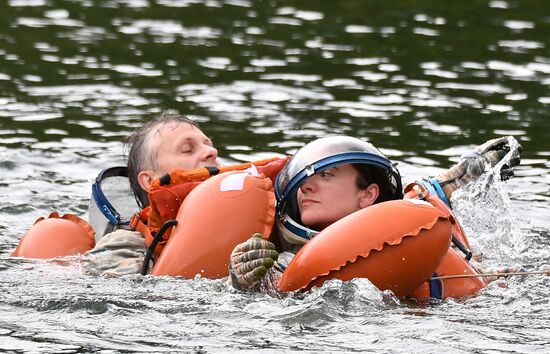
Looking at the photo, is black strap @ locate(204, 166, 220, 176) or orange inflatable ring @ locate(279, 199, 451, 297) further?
black strap @ locate(204, 166, 220, 176)

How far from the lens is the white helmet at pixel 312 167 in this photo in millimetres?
7934

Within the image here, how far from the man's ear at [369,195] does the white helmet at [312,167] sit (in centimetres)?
10

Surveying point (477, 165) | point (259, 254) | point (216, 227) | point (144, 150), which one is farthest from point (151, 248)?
point (477, 165)

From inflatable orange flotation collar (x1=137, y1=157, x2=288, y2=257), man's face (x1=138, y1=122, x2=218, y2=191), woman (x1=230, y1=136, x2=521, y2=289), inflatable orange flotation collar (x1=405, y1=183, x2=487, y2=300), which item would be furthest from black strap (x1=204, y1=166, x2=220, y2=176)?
inflatable orange flotation collar (x1=405, y1=183, x2=487, y2=300)

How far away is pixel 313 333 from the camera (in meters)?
6.95

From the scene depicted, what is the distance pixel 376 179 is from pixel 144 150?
193 cm

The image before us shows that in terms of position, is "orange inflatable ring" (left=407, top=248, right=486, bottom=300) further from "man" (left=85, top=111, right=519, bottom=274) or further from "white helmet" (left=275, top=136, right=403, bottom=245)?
"man" (left=85, top=111, right=519, bottom=274)

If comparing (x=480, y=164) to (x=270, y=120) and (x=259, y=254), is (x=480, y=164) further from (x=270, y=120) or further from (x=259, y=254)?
(x=270, y=120)

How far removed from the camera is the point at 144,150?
9.32 m

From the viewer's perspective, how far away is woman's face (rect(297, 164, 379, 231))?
804 cm

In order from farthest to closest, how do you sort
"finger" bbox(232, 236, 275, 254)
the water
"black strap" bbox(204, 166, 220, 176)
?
"black strap" bbox(204, 166, 220, 176)
"finger" bbox(232, 236, 275, 254)
the water

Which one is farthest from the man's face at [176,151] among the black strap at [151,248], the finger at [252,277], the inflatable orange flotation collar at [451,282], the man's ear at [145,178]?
the inflatable orange flotation collar at [451,282]

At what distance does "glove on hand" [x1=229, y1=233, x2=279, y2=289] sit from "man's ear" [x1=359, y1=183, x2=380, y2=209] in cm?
87

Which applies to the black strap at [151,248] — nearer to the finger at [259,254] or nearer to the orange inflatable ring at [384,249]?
the finger at [259,254]
